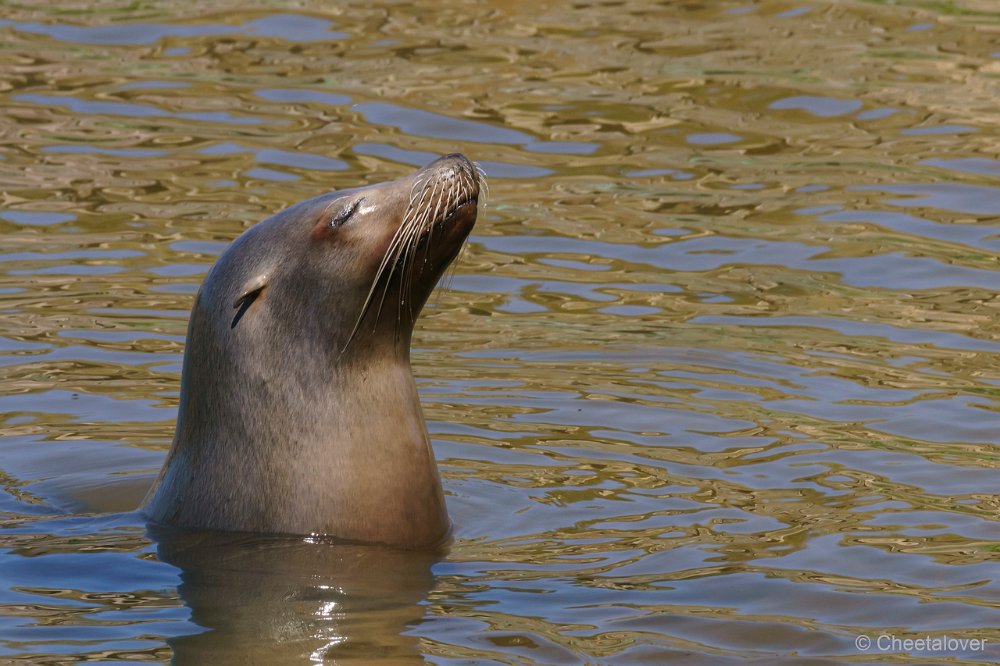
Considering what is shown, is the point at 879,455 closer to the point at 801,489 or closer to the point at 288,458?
the point at 801,489

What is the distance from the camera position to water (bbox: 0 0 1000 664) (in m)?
5.72

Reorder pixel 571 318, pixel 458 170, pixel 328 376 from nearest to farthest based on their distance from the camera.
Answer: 1. pixel 458 170
2. pixel 328 376
3. pixel 571 318

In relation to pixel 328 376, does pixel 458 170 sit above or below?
above

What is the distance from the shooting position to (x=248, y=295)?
654 cm

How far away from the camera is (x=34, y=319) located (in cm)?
959

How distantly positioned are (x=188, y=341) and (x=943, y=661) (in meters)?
3.06

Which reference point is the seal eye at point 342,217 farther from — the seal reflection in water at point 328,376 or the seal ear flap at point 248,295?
the seal ear flap at point 248,295

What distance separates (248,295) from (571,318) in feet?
11.4

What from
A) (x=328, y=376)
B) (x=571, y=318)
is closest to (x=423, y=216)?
(x=328, y=376)

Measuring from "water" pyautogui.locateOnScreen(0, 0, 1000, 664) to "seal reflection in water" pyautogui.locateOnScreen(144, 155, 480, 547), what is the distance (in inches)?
6.4

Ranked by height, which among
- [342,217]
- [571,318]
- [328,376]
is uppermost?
[342,217]

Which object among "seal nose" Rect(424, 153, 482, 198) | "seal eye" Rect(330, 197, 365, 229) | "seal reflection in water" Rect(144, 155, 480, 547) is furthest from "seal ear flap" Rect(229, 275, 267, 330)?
"seal nose" Rect(424, 153, 482, 198)

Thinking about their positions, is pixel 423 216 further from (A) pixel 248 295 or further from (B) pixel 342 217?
(A) pixel 248 295

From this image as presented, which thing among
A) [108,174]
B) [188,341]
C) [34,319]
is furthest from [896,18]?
[188,341]
